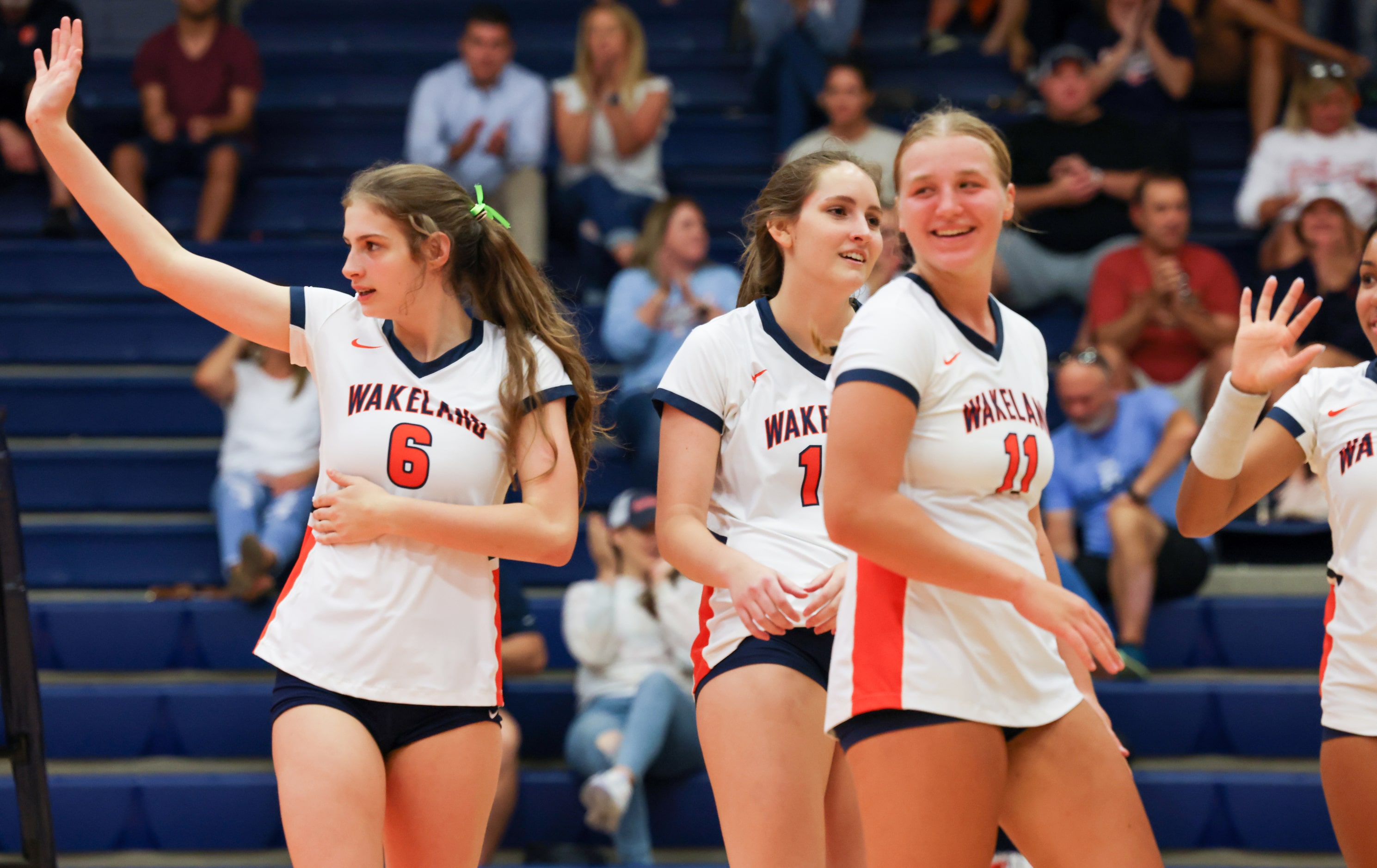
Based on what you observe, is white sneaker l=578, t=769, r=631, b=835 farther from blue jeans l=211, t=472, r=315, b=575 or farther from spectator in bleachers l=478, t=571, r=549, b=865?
blue jeans l=211, t=472, r=315, b=575

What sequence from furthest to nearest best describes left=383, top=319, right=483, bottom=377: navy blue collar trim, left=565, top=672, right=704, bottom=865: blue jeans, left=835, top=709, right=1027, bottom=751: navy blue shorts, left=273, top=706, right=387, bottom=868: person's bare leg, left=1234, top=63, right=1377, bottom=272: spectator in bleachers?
left=1234, top=63, right=1377, bottom=272: spectator in bleachers < left=565, top=672, right=704, bottom=865: blue jeans < left=383, top=319, right=483, bottom=377: navy blue collar trim < left=273, top=706, right=387, bottom=868: person's bare leg < left=835, top=709, right=1027, bottom=751: navy blue shorts

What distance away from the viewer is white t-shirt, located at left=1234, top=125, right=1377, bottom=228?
6.90m

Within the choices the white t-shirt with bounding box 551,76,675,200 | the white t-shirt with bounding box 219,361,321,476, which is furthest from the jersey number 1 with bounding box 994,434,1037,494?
the white t-shirt with bounding box 551,76,675,200

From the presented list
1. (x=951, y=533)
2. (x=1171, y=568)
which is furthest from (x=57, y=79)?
(x=1171, y=568)

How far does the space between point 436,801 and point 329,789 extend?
0.24m

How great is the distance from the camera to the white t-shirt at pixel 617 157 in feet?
24.0

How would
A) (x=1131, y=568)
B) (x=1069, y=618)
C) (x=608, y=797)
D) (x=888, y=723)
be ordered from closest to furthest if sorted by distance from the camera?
(x=1069, y=618)
(x=888, y=723)
(x=608, y=797)
(x=1131, y=568)

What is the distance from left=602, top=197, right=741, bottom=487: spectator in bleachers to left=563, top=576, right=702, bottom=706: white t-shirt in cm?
99

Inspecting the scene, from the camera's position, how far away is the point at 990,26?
8938 mm

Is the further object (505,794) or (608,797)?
(505,794)

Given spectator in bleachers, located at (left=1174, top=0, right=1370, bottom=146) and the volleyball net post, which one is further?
spectator in bleachers, located at (left=1174, top=0, right=1370, bottom=146)

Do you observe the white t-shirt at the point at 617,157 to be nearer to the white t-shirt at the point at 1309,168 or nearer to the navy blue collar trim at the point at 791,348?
the white t-shirt at the point at 1309,168

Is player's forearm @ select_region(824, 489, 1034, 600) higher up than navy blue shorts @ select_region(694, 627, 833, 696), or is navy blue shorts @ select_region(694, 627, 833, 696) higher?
player's forearm @ select_region(824, 489, 1034, 600)

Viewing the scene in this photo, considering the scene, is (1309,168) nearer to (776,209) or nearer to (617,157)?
(617,157)
